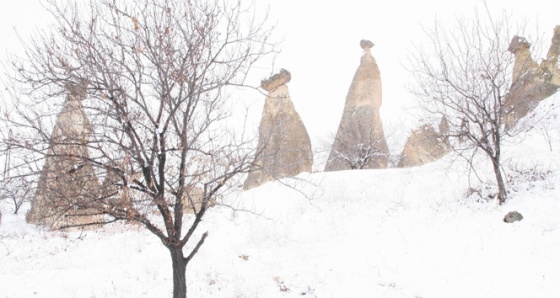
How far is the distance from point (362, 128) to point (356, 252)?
1428 cm

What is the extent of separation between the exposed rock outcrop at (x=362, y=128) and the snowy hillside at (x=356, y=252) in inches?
360

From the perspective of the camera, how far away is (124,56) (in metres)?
3.79

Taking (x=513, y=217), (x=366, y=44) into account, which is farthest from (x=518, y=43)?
(x=366, y=44)

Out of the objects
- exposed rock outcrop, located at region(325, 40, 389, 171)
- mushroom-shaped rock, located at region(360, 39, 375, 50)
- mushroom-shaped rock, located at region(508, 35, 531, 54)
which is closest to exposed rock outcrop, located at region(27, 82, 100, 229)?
mushroom-shaped rock, located at region(508, 35, 531, 54)

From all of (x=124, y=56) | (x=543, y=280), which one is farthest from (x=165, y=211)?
(x=543, y=280)

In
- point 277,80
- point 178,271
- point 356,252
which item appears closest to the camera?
point 178,271

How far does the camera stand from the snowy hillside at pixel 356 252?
16.0ft

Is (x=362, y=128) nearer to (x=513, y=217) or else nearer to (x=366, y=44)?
(x=366, y=44)

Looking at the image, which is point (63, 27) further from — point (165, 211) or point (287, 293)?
point (287, 293)

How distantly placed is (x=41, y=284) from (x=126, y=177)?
3925 mm

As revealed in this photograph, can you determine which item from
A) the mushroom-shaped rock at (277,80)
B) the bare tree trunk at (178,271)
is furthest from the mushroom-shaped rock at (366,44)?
the bare tree trunk at (178,271)

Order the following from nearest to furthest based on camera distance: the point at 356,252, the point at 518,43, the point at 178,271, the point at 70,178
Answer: the point at 70,178
the point at 178,271
the point at 356,252
the point at 518,43

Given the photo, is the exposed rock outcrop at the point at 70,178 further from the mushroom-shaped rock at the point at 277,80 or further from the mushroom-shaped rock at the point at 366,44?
the mushroom-shaped rock at the point at 366,44

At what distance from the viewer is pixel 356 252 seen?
248 inches
